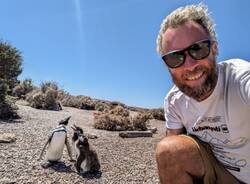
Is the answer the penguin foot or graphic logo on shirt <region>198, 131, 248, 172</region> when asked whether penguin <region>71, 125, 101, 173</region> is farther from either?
graphic logo on shirt <region>198, 131, 248, 172</region>

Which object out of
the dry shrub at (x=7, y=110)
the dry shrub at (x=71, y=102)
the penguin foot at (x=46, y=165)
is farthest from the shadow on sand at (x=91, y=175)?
the dry shrub at (x=71, y=102)

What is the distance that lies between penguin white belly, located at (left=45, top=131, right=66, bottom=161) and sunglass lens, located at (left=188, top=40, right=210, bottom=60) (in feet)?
17.9

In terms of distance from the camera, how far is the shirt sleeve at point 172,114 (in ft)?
11.5

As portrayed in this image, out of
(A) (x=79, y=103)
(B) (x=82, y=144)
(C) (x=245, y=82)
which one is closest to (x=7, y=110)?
(B) (x=82, y=144)

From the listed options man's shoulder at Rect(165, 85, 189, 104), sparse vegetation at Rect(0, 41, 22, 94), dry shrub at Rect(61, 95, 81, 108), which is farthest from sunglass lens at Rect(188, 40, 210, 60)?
dry shrub at Rect(61, 95, 81, 108)

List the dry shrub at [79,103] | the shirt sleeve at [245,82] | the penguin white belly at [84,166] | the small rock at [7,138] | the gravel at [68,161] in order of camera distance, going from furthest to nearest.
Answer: the dry shrub at [79,103] < the small rock at [7,138] < the penguin white belly at [84,166] < the gravel at [68,161] < the shirt sleeve at [245,82]

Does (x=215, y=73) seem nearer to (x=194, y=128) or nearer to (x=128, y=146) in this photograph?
(x=194, y=128)

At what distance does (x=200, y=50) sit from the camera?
10.1ft

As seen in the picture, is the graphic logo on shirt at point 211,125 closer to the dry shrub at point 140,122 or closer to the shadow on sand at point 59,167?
the shadow on sand at point 59,167

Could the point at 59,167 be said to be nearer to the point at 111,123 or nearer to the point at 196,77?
the point at 196,77

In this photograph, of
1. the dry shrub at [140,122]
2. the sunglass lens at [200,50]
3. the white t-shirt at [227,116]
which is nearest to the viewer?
the white t-shirt at [227,116]

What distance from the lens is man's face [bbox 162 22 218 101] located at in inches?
122

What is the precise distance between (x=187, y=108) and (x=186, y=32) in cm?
59

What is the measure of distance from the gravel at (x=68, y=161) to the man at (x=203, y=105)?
399cm
